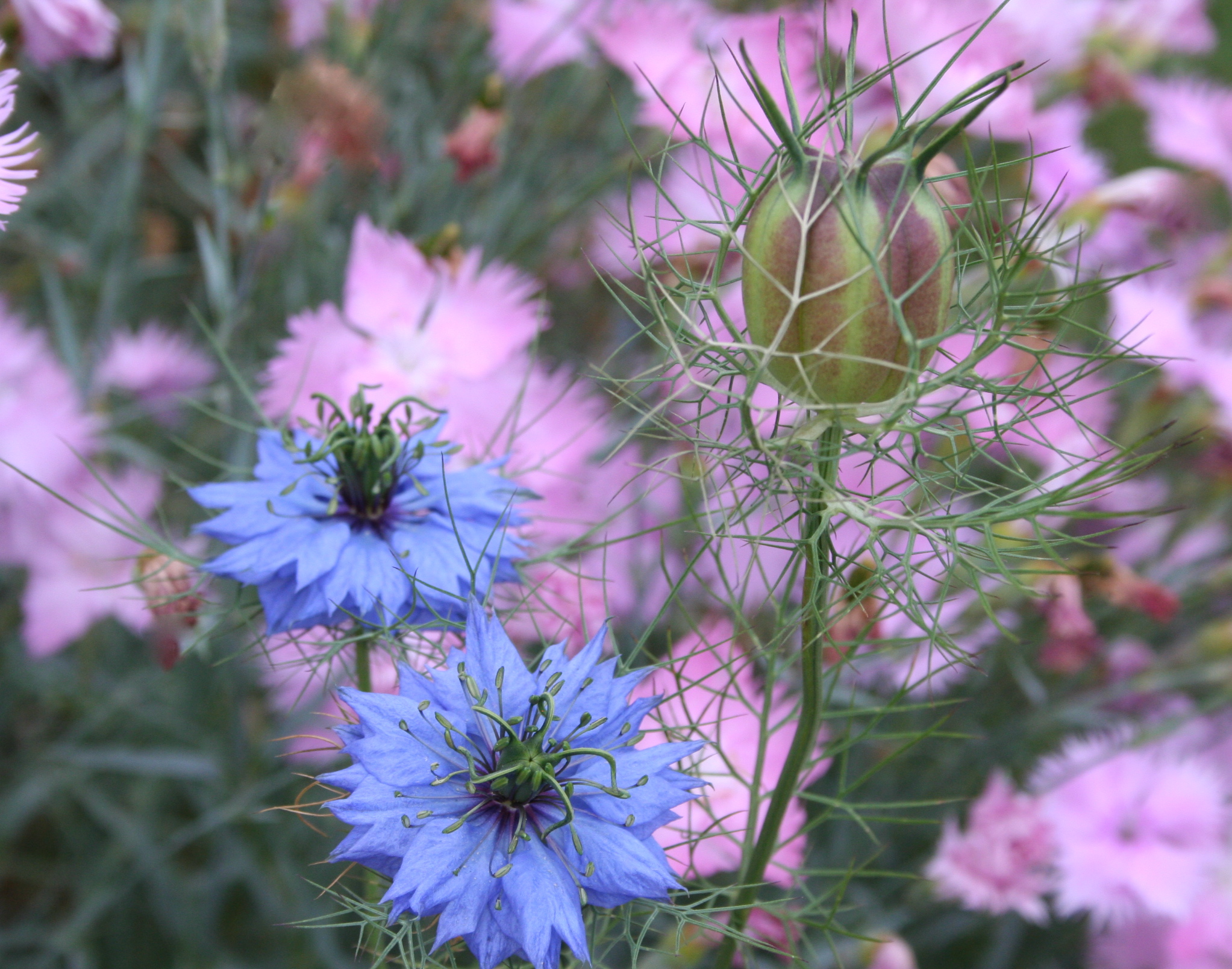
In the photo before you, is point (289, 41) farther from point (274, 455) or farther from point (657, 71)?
point (274, 455)

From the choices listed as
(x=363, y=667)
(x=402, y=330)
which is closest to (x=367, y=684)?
(x=363, y=667)

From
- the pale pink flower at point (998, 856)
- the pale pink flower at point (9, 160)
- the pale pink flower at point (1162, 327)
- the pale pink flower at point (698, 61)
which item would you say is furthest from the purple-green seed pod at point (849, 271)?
the pale pink flower at point (1162, 327)

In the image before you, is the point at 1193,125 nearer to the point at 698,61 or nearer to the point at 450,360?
the point at 698,61

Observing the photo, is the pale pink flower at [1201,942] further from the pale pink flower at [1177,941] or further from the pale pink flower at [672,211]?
the pale pink flower at [672,211]

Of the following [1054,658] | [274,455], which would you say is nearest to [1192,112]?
[1054,658]

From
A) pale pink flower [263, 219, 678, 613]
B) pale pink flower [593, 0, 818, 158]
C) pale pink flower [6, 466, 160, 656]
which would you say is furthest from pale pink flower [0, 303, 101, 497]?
pale pink flower [593, 0, 818, 158]
